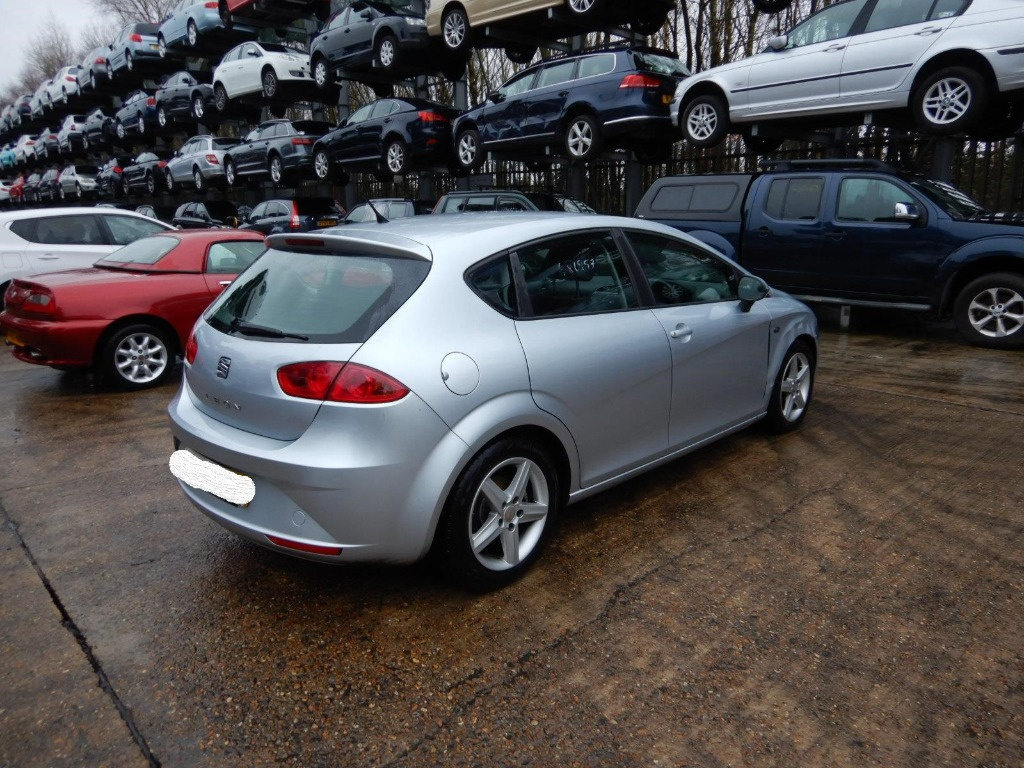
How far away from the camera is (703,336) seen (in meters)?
3.99

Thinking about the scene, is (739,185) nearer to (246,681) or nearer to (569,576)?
(569,576)

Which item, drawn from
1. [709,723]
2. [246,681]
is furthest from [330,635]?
[709,723]

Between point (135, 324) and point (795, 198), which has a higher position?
point (795, 198)

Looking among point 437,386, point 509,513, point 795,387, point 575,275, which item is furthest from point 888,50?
point 437,386

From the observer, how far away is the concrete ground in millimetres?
2285

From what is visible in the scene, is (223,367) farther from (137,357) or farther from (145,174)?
(145,174)

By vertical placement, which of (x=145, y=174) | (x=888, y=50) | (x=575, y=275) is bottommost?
(x=575, y=275)

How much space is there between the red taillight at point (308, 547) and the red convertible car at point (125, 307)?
4261 mm

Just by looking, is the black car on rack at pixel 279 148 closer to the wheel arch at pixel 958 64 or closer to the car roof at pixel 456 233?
the wheel arch at pixel 958 64

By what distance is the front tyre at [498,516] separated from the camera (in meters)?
2.87

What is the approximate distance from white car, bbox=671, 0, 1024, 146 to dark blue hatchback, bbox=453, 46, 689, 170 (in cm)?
55

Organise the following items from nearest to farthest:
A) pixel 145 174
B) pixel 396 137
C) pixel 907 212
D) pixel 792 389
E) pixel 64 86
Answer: pixel 792 389 < pixel 907 212 < pixel 396 137 < pixel 145 174 < pixel 64 86

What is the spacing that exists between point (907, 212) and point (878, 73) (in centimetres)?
232

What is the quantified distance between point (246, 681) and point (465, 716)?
78 centimetres
